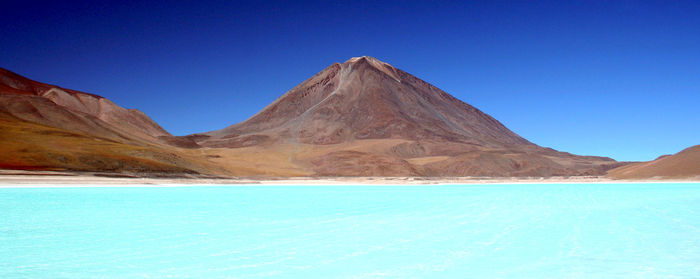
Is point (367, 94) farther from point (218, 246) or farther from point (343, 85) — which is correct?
point (218, 246)

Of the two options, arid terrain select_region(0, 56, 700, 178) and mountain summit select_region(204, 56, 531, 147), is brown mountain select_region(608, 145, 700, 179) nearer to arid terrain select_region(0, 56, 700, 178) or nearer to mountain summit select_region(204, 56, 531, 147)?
arid terrain select_region(0, 56, 700, 178)

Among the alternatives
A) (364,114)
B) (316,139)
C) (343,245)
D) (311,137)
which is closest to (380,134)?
(364,114)

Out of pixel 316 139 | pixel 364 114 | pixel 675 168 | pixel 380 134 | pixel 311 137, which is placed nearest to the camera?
pixel 675 168

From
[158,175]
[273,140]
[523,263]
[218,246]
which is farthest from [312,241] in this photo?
[273,140]

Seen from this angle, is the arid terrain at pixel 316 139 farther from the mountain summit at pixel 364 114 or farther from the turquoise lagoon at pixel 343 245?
the turquoise lagoon at pixel 343 245

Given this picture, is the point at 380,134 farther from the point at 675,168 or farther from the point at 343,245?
the point at 343,245

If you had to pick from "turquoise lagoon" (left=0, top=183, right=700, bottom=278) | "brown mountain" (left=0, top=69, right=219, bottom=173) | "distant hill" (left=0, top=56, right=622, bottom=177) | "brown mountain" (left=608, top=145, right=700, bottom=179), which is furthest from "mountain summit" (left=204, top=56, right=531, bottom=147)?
"turquoise lagoon" (left=0, top=183, right=700, bottom=278)

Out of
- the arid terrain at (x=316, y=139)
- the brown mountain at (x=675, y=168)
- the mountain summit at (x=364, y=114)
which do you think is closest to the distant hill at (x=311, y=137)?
the arid terrain at (x=316, y=139)
